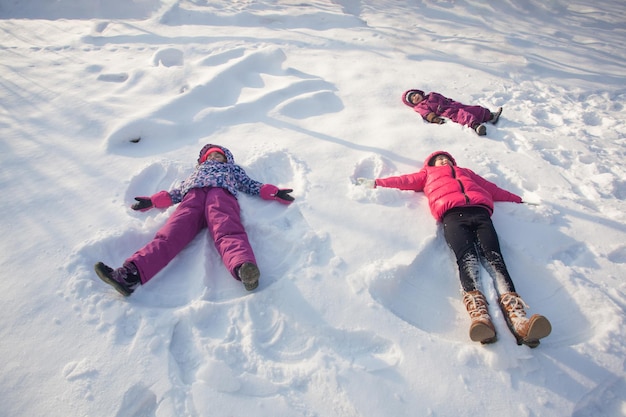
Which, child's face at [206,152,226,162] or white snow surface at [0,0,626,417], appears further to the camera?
child's face at [206,152,226,162]

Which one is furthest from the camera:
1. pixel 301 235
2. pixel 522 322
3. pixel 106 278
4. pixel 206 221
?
pixel 206 221

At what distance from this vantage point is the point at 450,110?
4.44 metres

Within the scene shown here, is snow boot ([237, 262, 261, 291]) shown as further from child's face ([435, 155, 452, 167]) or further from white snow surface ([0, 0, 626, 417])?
child's face ([435, 155, 452, 167])

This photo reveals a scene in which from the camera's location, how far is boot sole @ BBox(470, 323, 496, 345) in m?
2.02

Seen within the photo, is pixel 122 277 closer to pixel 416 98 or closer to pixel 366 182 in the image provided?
pixel 366 182

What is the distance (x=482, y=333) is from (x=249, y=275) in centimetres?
148

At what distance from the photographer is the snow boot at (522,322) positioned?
6.36ft

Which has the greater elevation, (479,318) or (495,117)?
(495,117)

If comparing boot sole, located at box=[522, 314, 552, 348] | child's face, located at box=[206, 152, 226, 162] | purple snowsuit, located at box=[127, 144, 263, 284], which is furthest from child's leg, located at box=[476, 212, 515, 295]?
child's face, located at box=[206, 152, 226, 162]

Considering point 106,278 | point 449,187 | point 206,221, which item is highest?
point 449,187

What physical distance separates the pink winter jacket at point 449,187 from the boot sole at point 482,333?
41.4 inches

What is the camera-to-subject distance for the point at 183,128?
13.1 ft

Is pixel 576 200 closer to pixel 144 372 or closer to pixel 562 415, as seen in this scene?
pixel 562 415

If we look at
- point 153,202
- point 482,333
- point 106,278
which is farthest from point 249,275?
point 482,333
